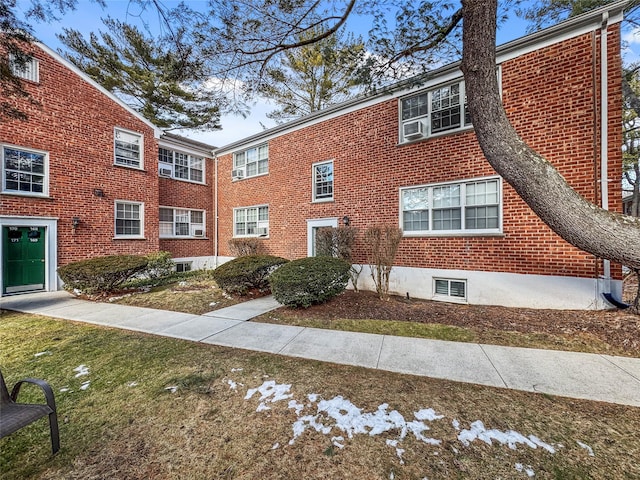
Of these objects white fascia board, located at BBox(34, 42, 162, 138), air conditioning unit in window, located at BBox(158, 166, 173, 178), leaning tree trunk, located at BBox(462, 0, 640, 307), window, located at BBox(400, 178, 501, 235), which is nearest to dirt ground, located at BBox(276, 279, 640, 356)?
leaning tree trunk, located at BBox(462, 0, 640, 307)

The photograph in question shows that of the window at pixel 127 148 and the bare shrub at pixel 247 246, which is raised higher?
the window at pixel 127 148

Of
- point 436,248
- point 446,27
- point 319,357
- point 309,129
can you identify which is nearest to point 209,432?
point 319,357

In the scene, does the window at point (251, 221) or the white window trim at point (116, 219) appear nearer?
the white window trim at point (116, 219)

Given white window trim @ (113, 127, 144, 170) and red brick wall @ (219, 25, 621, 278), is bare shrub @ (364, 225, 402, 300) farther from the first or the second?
white window trim @ (113, 127, 144, 170)

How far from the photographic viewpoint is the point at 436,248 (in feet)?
26.8

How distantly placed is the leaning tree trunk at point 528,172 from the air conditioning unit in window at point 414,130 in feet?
13.7

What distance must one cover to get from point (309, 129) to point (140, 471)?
11.4 m

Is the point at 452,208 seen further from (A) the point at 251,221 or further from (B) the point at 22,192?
(B) the point at 22,192

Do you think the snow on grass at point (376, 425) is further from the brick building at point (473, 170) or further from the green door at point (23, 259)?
the green door at point (23, 259)

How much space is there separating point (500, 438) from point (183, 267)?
48.9ft

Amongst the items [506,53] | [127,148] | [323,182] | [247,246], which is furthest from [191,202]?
[506,53]

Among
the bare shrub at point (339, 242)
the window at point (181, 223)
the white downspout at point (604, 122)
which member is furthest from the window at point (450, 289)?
the window at point (181, 223)

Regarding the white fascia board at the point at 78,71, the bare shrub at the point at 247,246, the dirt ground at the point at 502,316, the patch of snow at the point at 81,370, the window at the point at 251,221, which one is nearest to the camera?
the patch of snow at the point at 81,370

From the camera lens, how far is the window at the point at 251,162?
1362 cm
